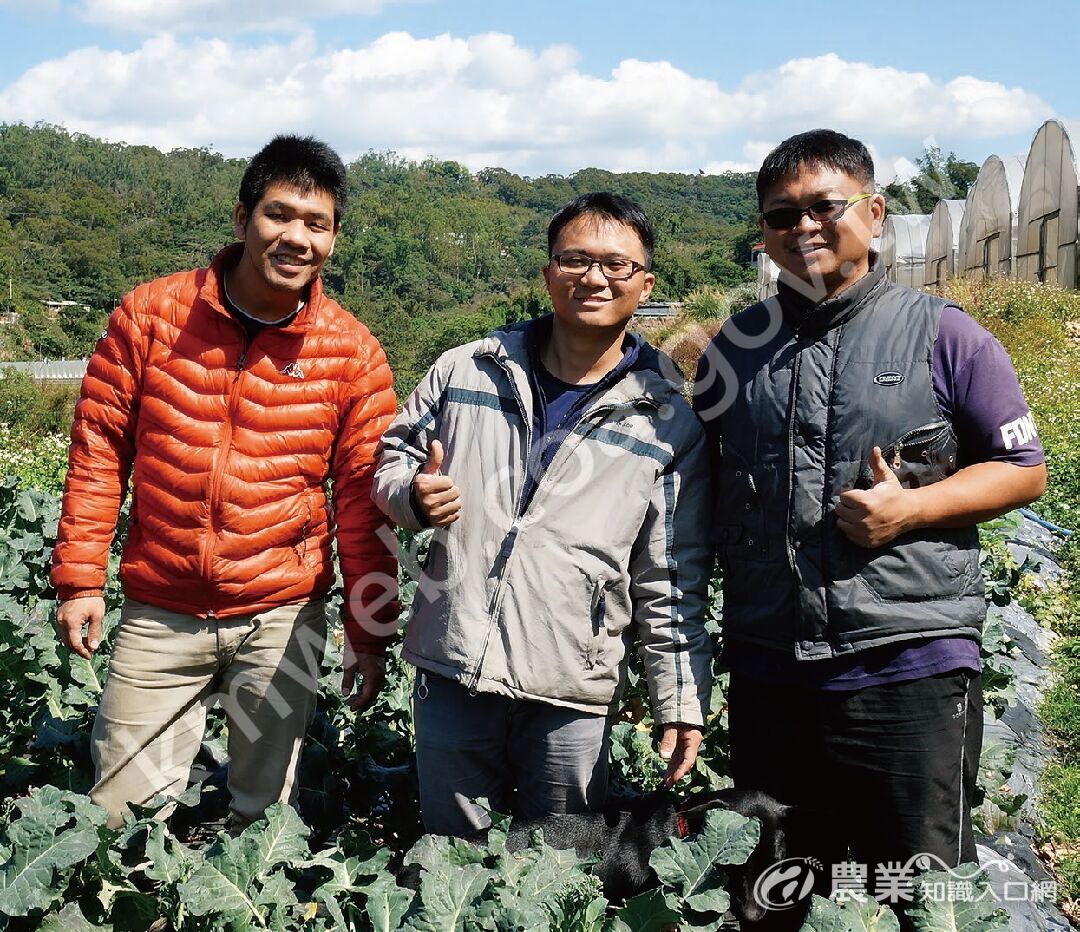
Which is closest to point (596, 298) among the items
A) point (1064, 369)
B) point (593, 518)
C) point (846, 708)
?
point (593, 518)

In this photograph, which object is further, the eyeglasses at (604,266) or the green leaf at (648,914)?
the eyeglasses at (604,266)

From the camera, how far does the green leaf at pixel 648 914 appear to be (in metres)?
1.91

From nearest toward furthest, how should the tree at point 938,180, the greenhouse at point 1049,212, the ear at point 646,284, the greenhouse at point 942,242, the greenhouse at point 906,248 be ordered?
the ear at point 646,284, the greenhouse at point 1049,212, the greenhouse at point 942,242, the greenhouse at point 906,248, the tree at point 938,180

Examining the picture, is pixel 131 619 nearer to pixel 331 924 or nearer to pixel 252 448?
pixel 252 448

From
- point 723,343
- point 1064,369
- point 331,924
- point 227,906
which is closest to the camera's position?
point 227,906

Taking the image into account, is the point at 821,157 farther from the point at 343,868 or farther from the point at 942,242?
the point at 942,242

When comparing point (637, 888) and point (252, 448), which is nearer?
point (637, 888)

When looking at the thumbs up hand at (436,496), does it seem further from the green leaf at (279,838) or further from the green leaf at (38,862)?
the green leaf at (38,862)

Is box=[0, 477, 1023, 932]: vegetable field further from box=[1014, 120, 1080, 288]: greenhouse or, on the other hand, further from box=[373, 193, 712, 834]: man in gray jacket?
box=[1014, 120, 1080, 288]: greenhouse

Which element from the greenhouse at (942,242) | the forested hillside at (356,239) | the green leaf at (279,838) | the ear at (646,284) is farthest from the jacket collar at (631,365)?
the forested hillside at (356,239)

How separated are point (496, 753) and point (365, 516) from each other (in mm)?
682

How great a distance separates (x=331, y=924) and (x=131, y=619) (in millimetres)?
910

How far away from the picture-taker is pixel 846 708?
7.07 ft

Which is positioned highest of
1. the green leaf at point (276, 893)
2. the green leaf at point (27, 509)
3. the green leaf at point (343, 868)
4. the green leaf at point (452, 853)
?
the green leaf at point (27, 509)
